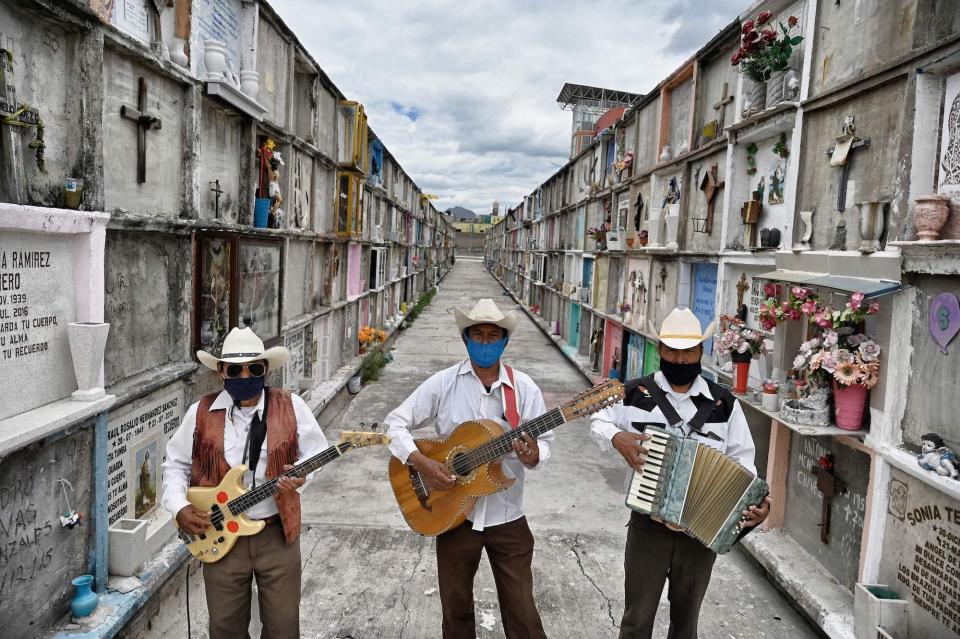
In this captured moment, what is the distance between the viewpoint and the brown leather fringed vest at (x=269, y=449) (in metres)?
3.61

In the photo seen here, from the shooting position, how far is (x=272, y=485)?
3.61m

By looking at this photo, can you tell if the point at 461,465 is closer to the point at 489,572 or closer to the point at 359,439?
the point at 359,439

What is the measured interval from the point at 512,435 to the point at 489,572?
8.26ft

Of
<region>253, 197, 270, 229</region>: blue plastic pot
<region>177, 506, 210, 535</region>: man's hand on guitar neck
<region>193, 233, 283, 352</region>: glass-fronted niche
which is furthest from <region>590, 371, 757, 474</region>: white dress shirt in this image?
<region>253, 197, 270, 229</region>: blue plastic pot

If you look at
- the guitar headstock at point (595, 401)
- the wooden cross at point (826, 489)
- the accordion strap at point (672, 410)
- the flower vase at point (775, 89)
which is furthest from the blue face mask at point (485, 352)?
the flower vase at point (775, 89)

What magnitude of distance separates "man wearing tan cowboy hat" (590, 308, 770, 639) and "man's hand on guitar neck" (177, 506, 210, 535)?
7.61 ft

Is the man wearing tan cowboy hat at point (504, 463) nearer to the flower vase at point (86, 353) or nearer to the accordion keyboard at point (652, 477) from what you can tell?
the accordion keyboard at point (652, 477)

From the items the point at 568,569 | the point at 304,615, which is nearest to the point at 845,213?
the point at 568,569

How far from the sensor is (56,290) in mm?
3971

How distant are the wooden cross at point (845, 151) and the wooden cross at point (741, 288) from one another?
1.95 m

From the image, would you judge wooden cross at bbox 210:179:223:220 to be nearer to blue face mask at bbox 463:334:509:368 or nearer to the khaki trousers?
blue face mask at bbox 463:334:509:368

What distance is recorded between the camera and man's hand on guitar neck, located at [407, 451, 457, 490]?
3.88m

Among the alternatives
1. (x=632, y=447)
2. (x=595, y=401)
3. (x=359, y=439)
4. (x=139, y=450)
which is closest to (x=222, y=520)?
(x=359, y=439)

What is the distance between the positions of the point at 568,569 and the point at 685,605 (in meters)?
2.15
